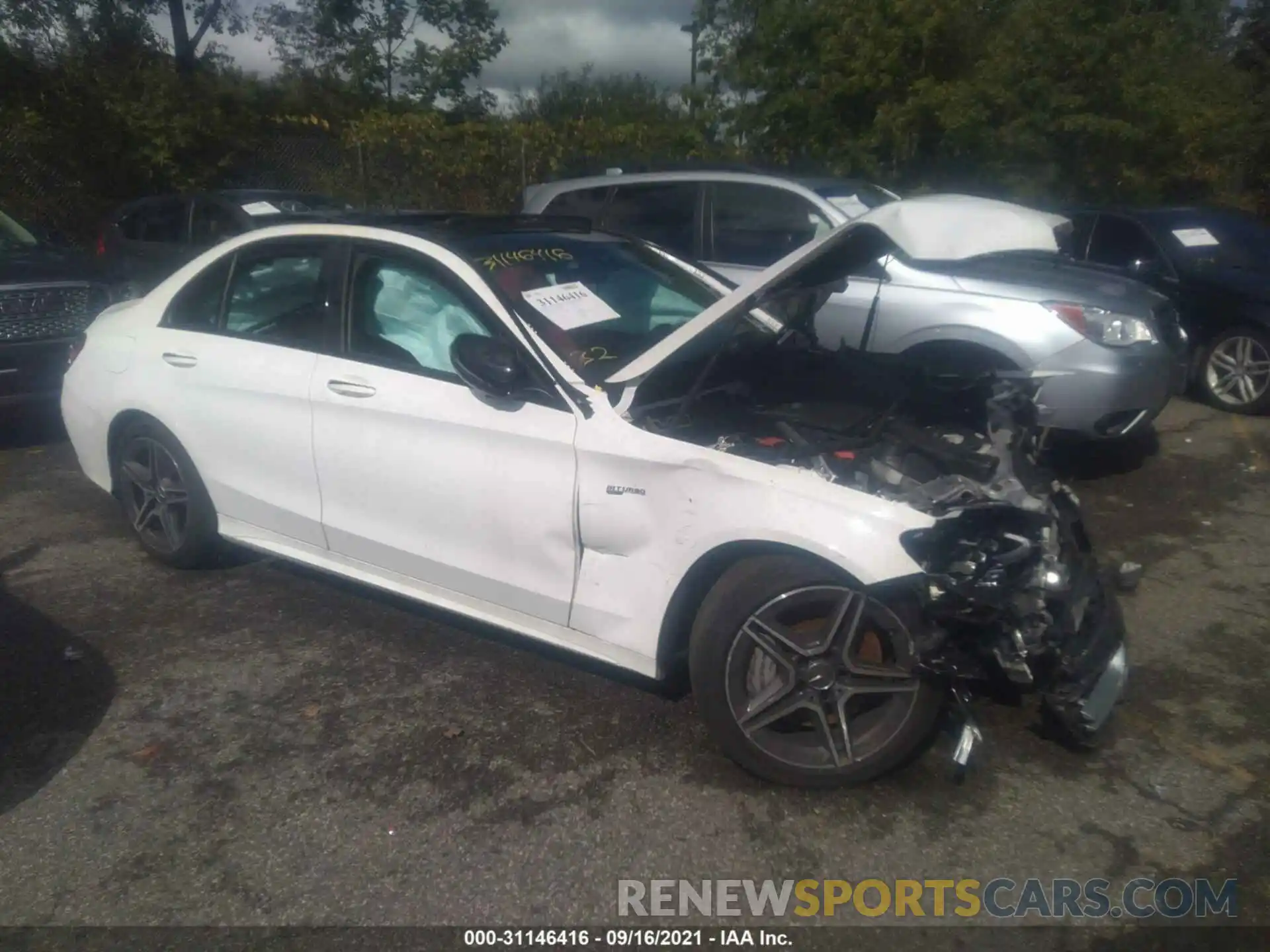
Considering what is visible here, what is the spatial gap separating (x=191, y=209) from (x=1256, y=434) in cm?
948

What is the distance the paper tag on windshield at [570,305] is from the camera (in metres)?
3.95

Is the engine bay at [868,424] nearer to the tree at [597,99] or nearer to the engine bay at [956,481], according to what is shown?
the engine bay at [956,481]

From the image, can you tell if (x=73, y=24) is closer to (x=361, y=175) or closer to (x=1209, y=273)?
(x=361, y=175)

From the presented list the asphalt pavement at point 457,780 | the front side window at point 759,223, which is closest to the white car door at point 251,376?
the asphalt pavement at point 457,780

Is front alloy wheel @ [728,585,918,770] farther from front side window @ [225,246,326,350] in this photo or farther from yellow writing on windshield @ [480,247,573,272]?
front side window @ [225,246,326,350]

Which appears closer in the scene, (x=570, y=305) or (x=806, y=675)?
(x=806, y=675)

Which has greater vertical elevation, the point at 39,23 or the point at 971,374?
the point at 39,23

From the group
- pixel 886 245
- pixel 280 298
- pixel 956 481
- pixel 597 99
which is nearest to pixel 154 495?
pixel 280 298

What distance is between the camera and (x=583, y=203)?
7.98 metres

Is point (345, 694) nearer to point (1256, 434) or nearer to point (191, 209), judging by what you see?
point (1256, 434)

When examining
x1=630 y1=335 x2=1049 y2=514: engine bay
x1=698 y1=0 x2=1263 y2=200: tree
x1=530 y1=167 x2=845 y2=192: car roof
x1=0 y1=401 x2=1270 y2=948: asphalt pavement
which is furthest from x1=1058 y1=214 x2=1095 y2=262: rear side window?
x1=630 y1=335 x2=1049 y2=514: engine bay

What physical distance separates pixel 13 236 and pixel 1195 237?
9275 millimetres

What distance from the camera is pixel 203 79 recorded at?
49.9ft

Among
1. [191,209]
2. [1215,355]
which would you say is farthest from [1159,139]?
[191,209]
